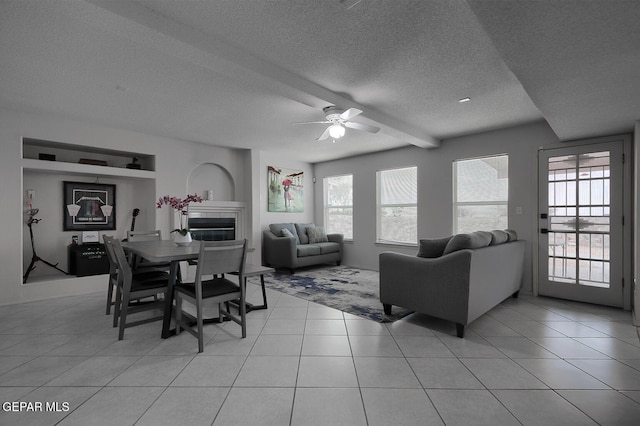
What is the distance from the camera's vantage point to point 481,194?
4.80m

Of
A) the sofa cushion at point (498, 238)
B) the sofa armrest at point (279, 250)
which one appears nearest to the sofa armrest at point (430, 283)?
the sofa cushion at point (498, 238)

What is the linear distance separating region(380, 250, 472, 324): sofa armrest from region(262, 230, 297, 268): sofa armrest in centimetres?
262

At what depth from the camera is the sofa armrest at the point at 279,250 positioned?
5578 millimetres

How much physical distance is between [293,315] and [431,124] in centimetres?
331

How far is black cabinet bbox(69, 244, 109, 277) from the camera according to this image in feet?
13.8

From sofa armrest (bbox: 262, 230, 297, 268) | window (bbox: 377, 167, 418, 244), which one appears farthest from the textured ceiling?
sofa armrest (bbox: 262, 230, 297, 268)

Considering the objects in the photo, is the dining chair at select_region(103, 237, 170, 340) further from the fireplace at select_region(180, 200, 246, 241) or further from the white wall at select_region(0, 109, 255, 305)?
the fireplace at select_region(180, 200, 246, 241)

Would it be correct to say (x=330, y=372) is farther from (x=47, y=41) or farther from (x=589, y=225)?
(x=589, y=225)

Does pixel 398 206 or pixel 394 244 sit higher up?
pixel 398 206

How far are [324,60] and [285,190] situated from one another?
4.39 meters

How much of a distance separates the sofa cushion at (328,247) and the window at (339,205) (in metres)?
0.49

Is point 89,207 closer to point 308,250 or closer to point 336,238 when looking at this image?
point 308,250

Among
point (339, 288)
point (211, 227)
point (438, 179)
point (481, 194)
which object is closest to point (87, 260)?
point (211, 227)

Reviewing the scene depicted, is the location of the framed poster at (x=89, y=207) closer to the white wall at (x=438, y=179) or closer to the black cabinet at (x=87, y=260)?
the black cabinet at (x=87, y=260)
